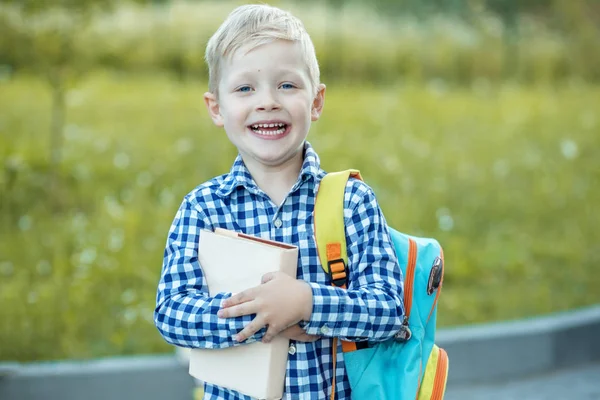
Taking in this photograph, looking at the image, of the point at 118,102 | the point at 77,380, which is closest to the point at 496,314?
the point at 77,380

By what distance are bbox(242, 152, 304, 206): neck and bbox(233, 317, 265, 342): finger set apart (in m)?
0.40

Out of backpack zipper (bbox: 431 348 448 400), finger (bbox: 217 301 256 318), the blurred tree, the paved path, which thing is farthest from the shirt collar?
the blurred tree

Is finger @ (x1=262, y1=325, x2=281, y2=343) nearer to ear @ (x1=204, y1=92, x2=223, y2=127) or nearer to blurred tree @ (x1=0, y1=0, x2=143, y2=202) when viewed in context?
ear @ (x1=204, y1=92, x2=223, y2=127)

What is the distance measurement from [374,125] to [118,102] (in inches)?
115

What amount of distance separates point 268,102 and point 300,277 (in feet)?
1.40

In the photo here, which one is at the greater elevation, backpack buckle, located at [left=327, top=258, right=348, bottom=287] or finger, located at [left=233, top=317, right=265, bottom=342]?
backpack buckle, located at [left=327, top=258, right=348, bottom=287]

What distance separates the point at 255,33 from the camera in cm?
237

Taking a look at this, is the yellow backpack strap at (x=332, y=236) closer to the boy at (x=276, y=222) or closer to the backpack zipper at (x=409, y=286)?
the boy at (x=276, y=222)

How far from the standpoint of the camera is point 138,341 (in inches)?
197

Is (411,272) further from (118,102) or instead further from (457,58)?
(457,58)

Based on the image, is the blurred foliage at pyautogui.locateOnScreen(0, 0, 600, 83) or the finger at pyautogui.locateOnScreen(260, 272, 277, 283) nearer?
the finger at pyautogui.locateOnScreen(260, 272, 277, 283)

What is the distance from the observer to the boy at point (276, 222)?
2.26 metres

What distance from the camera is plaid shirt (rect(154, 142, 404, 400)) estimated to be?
226 cm

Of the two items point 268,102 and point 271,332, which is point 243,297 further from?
point 268,102
